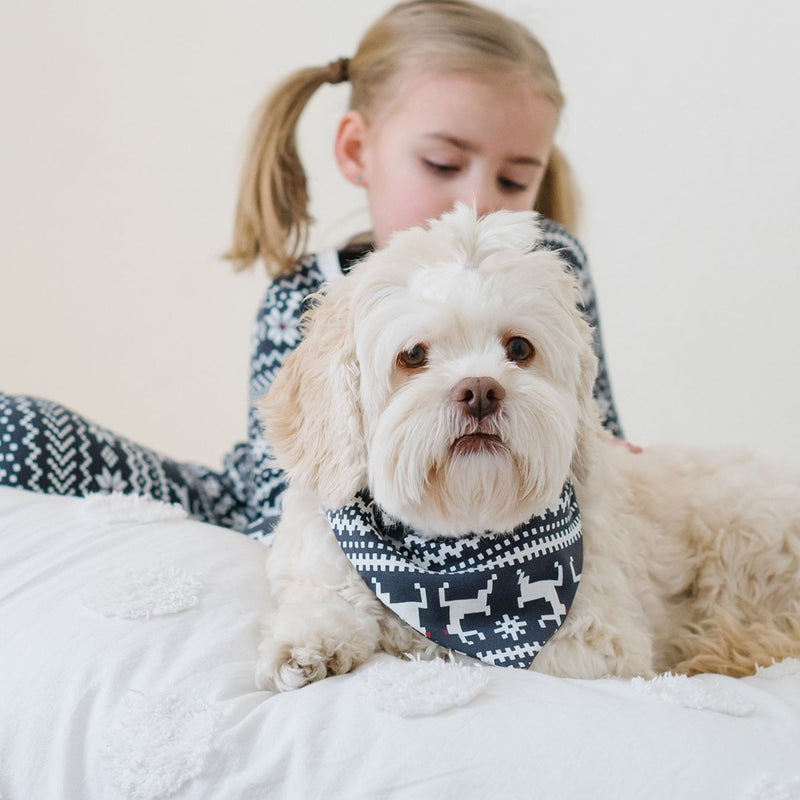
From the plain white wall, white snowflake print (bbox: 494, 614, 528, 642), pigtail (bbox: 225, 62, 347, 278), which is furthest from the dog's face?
the plain white wall

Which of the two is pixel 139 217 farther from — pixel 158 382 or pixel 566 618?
pixel 566 618

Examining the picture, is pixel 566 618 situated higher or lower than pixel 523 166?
lower

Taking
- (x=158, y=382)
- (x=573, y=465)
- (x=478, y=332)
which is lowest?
(x=158, y=382)

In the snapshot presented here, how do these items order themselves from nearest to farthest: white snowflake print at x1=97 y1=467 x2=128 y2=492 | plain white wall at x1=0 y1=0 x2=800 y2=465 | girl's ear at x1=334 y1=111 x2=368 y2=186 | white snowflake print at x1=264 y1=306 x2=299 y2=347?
white snowflake print at x1=97 y1=467 x2=128 y2=492, white snowflake print at x1=264 y1=306 x2=299 y2=347, girl's ear at x1=334 y1=111 x2=368 y2=186, plain white wall at x1=0 y1=0 x2=800 y2=465

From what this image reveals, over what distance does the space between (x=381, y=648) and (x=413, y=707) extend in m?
0.27

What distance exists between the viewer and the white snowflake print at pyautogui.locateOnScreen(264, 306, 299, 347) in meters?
2.19

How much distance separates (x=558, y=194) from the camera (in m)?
2.57

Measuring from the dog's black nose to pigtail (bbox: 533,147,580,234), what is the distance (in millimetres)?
1557

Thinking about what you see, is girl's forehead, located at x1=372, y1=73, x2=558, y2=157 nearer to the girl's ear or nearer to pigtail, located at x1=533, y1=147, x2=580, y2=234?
the girl's ear

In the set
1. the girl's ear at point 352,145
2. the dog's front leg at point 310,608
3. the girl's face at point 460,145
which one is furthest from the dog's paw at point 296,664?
the girl's ear at point 352,145

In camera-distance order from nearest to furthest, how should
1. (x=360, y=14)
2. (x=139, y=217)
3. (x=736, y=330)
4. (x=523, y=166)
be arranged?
(x=523, y=166)
(x=736, y=330)
(x=360, y=14)
(x=139, y=217)

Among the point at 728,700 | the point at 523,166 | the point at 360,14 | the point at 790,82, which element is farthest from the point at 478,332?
the point at 360,14

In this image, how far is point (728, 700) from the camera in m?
1.08

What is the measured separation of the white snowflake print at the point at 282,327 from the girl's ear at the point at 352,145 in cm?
42
